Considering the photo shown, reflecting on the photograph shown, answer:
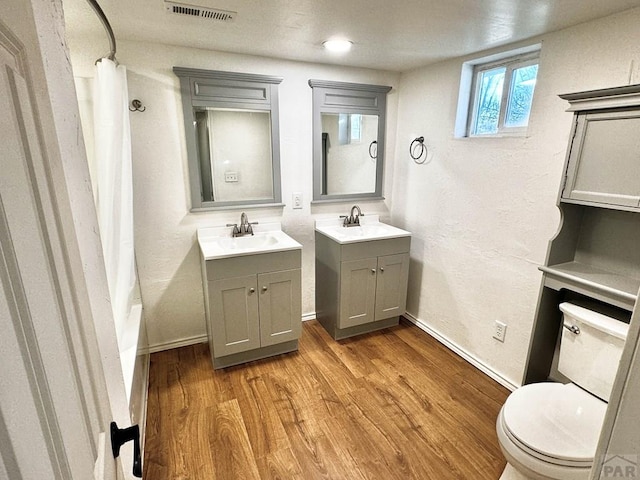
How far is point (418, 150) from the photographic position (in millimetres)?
2648

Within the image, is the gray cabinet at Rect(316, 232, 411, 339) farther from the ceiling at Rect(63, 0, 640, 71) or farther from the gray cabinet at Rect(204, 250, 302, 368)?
the ceiling at Rect(63, 0, 640, 71)

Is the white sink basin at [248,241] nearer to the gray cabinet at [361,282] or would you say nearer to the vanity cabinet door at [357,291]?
the gray cabinet at [361,282]

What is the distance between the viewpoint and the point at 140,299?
2.29m

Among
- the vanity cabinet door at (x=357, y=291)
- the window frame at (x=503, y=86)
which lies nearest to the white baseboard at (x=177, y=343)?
the vanity cabinet door at (x=357, y=291)

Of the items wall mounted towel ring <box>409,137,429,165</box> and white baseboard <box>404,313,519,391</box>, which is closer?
white baseboard <box>404,313,519,391</box>

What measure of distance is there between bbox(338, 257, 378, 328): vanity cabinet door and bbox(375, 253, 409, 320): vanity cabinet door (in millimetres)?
54

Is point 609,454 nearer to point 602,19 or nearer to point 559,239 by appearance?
point 559,239

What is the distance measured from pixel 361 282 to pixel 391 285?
0.94 feet

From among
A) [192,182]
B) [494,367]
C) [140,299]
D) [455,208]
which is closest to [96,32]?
[192,182]

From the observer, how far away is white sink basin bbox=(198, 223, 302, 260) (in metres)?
2.16

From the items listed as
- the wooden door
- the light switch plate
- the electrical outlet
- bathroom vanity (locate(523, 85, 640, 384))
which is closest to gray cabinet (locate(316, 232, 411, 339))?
the light switch plate

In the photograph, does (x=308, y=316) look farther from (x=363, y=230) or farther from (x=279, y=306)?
(x=363, y=230)

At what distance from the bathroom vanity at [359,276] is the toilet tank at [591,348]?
3.90ft

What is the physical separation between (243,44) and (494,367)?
8.58ft
